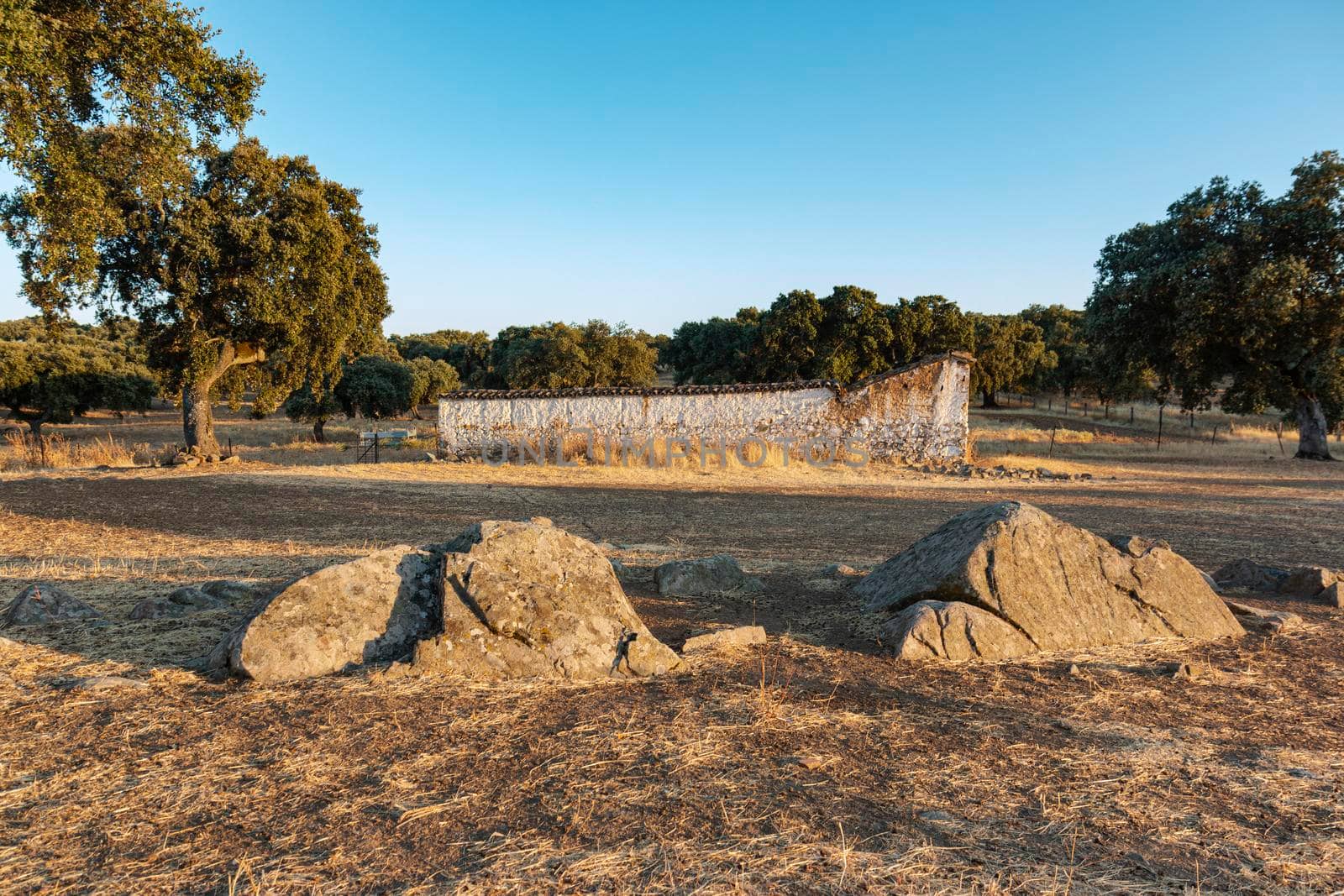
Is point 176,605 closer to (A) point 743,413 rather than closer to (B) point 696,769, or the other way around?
(B) point 696,769

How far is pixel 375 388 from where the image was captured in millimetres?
42281

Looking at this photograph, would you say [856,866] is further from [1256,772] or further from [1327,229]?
[1327,229]

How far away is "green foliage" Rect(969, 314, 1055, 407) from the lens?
1921 inches

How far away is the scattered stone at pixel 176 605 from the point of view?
565 cm

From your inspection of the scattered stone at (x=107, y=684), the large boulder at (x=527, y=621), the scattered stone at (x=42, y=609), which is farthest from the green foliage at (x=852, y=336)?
the scattered stone at (x=107, y=684)

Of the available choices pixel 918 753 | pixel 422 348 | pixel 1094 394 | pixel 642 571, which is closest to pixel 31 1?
pixel 642 571

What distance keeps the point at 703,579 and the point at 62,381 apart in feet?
124

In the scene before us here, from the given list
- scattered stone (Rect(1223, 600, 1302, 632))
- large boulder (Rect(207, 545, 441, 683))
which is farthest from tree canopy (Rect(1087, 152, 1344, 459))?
large boulder (Rect(207, 545, 441, 683))

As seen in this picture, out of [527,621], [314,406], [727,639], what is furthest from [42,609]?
[314,406]

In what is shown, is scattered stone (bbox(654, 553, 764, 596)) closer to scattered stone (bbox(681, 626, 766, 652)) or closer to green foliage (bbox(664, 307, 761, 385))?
scattered stone (bbox(681, 626, 766, 652))

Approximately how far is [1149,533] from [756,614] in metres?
8.29

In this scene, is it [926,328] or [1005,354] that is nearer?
[926,328]

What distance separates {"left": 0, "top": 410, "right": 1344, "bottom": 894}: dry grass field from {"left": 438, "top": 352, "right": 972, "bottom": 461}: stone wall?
15922 mm

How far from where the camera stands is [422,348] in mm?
71875
